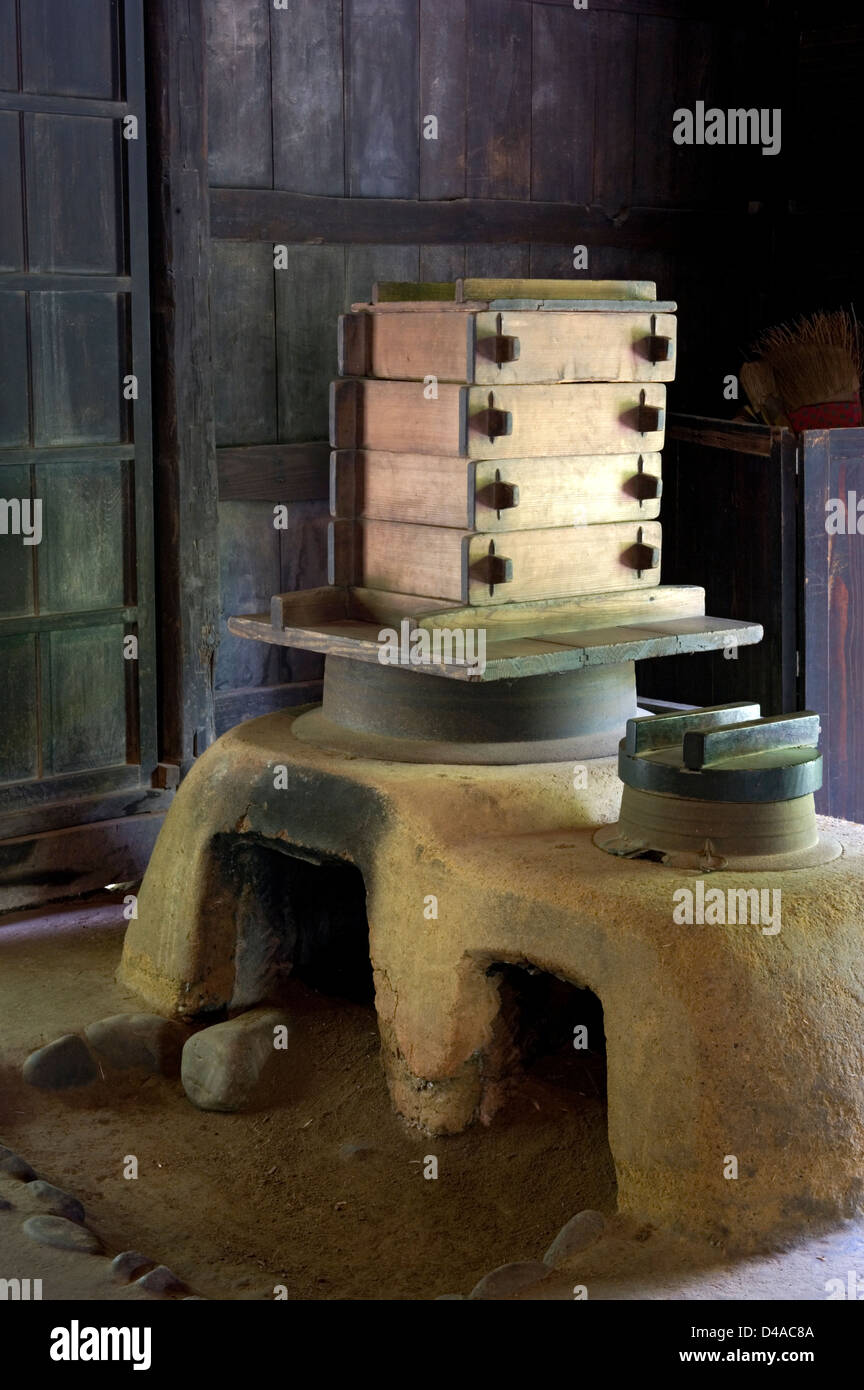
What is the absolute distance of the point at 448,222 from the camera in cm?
664

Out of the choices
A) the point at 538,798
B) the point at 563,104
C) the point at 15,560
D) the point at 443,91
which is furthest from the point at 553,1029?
the point at 563,104

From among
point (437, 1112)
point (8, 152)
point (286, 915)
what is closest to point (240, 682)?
point (286, 915)

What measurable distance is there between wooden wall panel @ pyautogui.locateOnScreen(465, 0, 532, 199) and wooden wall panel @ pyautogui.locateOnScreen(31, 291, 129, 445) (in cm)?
174

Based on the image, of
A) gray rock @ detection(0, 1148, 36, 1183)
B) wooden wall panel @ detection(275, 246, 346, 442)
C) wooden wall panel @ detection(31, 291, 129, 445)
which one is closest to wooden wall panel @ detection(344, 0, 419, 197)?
wooden wall panel @ detection(275, 246, 346, 442)

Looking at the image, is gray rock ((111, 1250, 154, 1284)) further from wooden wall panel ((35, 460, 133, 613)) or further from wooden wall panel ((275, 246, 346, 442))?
wooden wall panel ((275, 246, 346, 442))

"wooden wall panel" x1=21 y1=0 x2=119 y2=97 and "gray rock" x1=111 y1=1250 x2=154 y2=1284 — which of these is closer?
"gray rock" x1=111 y1=1250 x2=154 y2=1284

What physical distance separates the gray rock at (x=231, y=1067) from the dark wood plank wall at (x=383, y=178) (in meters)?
1.89

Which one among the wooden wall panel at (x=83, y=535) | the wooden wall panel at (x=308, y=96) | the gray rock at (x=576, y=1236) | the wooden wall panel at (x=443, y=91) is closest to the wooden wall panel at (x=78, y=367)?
the wooden wall panel at (x=83, y=535)

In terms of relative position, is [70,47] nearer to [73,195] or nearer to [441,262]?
[73,195]

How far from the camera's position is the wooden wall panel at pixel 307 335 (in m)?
6.27

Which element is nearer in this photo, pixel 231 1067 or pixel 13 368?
pixel 231 1067

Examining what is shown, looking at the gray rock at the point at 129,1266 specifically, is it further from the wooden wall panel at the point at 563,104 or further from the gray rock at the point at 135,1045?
the wooden wall panel at the point at 563,104

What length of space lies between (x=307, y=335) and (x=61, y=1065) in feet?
9.74

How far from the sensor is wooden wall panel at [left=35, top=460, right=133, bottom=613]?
225 inches
